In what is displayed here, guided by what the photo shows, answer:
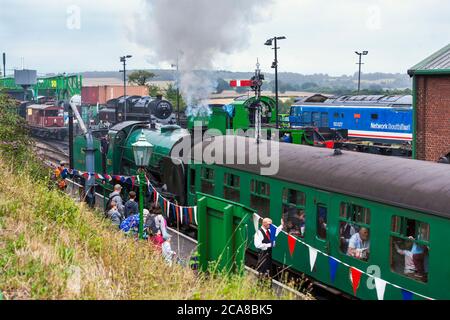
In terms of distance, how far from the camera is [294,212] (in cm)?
1279

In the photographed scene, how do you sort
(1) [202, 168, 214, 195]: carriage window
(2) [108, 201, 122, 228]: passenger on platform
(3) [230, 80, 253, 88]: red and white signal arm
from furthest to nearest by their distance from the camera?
(3) [230, 80, 253, 88]: red and white signal arm < (1) [202, 168, 214, 195]: carriage window < (2) [108, 201, 122, 228]: passenger on platform

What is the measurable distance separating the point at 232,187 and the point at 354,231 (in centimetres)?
483

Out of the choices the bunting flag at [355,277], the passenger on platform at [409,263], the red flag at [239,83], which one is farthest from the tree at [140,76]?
the passenger on platform at [409,263]

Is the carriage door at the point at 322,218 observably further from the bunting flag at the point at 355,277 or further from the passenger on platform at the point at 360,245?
the bunting flag at the point at 355,277

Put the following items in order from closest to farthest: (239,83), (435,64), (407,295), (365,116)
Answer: (407,295)
(239,83)
(435,64)
(365,116)

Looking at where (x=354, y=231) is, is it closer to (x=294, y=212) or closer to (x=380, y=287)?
(x=380, y=287)

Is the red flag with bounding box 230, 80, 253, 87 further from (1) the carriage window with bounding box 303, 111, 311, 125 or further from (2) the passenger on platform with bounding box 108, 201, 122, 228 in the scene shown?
(1) the carriage window with bounding box 303, 111, 311, 125

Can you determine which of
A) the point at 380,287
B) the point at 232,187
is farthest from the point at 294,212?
the point at 380,287

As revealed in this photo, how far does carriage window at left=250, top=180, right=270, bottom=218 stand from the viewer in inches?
537

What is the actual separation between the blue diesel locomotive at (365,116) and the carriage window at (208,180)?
22.1 m

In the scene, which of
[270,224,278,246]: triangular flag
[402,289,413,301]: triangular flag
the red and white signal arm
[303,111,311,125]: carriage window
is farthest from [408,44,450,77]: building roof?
[303,111,311,125]: carriage window

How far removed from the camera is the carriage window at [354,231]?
10586mm

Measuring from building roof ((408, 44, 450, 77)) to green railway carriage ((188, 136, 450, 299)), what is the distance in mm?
10209
